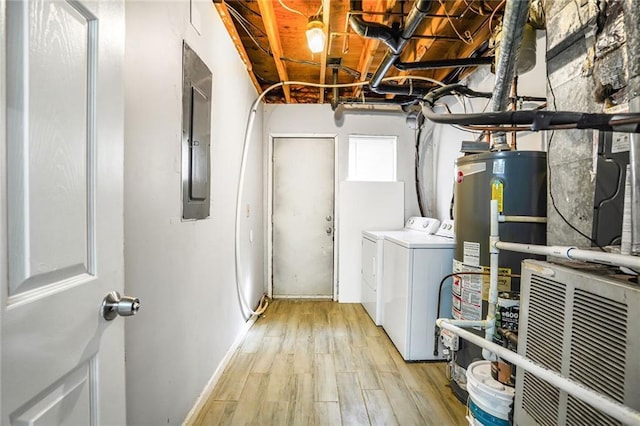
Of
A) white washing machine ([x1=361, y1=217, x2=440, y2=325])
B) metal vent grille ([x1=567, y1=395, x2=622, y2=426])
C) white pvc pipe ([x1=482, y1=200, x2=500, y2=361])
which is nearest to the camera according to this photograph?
metal vent grille ([x1=567, y1=395, x2=622, y2=426])

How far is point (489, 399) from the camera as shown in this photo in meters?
1.28

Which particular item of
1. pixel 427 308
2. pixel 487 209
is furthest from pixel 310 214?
pixel 487 209

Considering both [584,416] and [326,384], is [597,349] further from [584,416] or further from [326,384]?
[326,384]

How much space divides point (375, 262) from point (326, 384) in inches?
53.0

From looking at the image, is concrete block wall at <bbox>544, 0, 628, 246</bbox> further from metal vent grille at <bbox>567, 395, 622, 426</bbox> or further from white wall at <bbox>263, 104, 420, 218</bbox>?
white wall at <bbox>263, 104, 420, 218</bbox>

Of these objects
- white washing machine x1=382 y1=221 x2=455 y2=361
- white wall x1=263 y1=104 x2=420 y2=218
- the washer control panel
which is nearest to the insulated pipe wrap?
white washing machine x1=382 y1=221 x2=455 y2=361

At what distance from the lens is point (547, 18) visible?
4.49 ft

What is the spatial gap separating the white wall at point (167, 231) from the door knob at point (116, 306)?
364mm

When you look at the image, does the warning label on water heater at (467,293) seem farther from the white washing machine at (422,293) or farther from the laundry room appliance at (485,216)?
the white washing machine at (422,293)

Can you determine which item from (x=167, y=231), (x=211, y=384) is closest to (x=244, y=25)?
(x=167, y=231)

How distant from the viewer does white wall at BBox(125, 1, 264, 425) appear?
45.2 inches

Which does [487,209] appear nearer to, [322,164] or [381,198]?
[381,198]

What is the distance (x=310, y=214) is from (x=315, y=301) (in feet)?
3.61

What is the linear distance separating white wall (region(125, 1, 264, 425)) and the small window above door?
2.09 m
